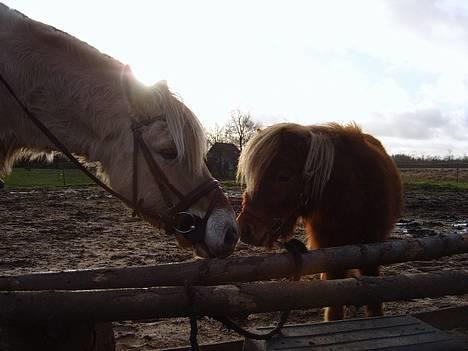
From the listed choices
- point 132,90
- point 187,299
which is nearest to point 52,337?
point 187,299

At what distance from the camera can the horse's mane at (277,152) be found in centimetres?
385

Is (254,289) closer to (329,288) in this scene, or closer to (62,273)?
(329,288)

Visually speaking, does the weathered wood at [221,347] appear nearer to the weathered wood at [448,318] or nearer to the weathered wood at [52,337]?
the weathered wood at [52,337]

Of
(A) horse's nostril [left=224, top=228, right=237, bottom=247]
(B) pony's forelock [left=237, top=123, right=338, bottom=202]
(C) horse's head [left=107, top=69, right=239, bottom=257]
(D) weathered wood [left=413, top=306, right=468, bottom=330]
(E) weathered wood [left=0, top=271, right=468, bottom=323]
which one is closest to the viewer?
(E) weathered wood [left=0, top=271, right=468, bottom=323]

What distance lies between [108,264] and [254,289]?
4.99 meters

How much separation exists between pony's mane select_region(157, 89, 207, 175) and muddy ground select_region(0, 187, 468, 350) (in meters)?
2.03

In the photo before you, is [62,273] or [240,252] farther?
[240,252]

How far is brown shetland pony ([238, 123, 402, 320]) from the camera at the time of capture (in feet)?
12.4

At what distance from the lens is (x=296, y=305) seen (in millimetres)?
2354

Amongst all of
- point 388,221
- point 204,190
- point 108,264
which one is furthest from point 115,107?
point 108,264

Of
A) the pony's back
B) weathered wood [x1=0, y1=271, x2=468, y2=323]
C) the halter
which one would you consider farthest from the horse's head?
the pony's back

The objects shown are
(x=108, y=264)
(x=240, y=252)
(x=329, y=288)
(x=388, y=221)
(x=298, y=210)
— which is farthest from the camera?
(x=240, y=252)

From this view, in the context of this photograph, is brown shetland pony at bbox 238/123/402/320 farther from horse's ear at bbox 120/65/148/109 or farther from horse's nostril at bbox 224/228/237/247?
horse's ear at bbox 120/65/148/109

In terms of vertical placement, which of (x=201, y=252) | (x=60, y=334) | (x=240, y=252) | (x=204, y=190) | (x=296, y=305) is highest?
(x=204, y=190)
